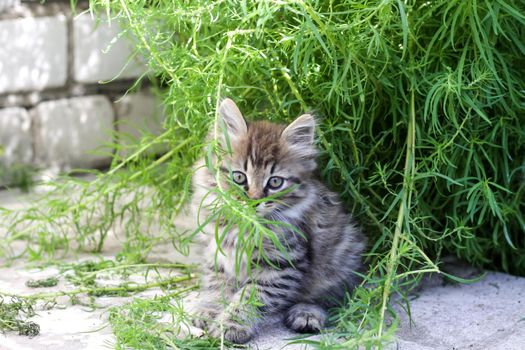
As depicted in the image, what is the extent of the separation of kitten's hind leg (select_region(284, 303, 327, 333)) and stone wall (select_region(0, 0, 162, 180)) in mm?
1962

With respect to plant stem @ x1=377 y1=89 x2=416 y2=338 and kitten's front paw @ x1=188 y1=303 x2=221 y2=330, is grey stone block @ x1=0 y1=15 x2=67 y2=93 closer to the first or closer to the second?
kitten's front paw @ x1=188 y1=303 x2=221 y2=330

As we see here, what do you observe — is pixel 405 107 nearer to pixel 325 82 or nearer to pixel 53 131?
pixel 325 82

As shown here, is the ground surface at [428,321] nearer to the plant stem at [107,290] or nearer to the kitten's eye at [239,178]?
the plant stem at [107,290]

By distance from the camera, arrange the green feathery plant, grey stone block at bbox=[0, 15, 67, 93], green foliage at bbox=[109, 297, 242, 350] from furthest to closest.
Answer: grey stone block at bbox=[0, 15, 67, 93] < the green feathery plant < green foliage at bbox=[109, 297, 242, 350]

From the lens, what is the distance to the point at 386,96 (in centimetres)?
331

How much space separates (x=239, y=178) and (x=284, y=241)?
279 millimetres

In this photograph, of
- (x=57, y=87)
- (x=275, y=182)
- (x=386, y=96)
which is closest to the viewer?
(x=275, y=182)

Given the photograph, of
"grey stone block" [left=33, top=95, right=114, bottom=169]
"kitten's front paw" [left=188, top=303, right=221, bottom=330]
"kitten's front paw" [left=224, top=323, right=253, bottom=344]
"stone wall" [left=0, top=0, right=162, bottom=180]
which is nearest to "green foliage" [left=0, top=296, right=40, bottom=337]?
"kitten's front paw" [left=188, top=303, right=221, bottom=330]

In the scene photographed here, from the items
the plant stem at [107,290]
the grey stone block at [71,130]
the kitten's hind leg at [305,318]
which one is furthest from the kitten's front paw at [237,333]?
the grey stone block at [71,130]

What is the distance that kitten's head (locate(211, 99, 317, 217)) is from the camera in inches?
120

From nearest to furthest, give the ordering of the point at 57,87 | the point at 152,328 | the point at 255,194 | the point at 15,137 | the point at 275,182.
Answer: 1. the point at 152,328
2. the point at 255,194
3. the point at 275,182
4. the point at 15,137
5. the point at 57,87

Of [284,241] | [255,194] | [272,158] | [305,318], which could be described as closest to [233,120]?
[272,158]

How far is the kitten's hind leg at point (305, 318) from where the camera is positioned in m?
2.98

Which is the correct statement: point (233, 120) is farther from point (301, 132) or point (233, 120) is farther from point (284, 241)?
point (284, 241)
